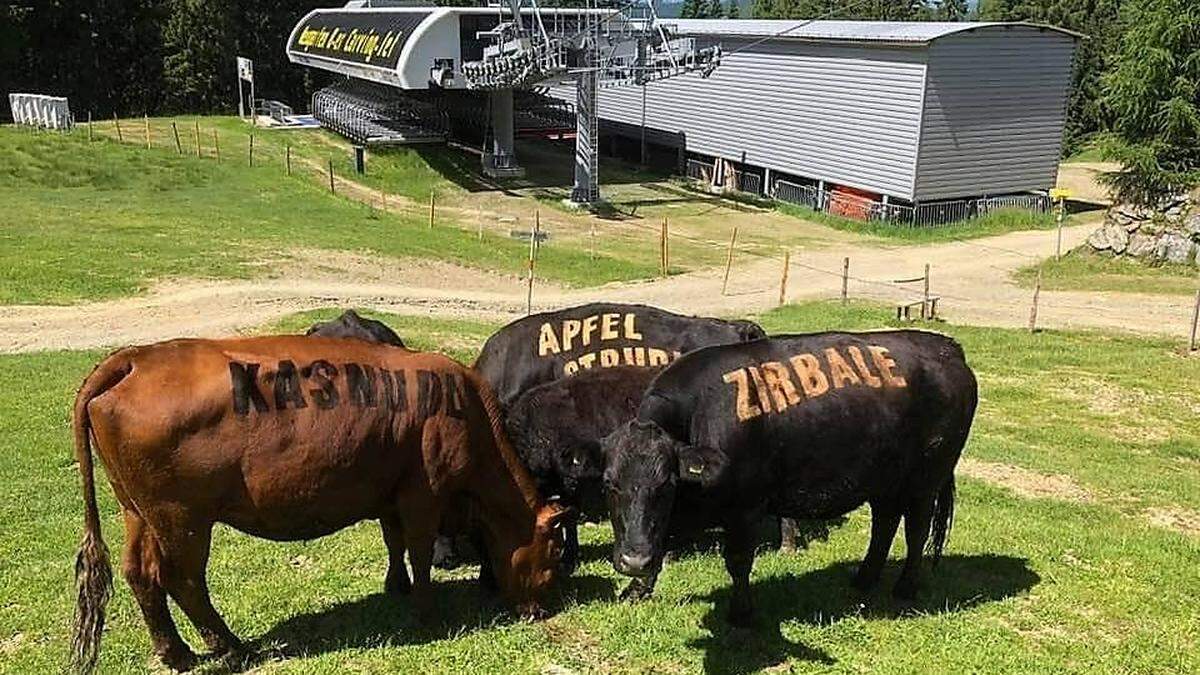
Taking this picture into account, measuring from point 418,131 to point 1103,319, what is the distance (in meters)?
29.6

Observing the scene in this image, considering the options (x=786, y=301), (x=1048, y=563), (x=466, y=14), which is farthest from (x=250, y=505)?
(x=466, y=14)

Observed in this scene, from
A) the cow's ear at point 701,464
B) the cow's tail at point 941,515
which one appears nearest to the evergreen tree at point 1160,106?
the cow's tail at point 941,515

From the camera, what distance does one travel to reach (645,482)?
21.3 ft

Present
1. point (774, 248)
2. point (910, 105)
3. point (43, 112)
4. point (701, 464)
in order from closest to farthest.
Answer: point (701, 464) → point (774, 248) → point (910, 105) → point (43, 112)

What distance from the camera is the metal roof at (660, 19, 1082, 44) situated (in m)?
34.8

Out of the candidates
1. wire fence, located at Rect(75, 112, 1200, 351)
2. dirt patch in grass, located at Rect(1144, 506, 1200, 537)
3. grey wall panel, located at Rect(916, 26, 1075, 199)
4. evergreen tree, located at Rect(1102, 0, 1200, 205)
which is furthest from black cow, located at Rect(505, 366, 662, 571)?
grey wall panel, located at Rect(916, 26, 1075, 199)

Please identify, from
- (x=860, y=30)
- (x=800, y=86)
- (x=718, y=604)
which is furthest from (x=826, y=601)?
(x=800, y=86)

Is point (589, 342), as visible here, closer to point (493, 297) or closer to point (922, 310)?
point (493, 297)

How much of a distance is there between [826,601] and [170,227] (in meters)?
23.8

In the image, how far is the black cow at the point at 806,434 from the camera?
708 centimetres

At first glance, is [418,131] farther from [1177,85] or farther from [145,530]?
[145,530]

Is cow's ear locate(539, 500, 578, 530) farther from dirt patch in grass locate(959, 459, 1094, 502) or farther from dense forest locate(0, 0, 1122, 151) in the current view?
dense forest locate(0, 0, 1122, 151)

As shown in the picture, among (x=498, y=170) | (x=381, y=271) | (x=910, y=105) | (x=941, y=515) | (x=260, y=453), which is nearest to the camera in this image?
(x=260, y=453)

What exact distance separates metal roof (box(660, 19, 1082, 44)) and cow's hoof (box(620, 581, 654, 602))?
30069 mm
